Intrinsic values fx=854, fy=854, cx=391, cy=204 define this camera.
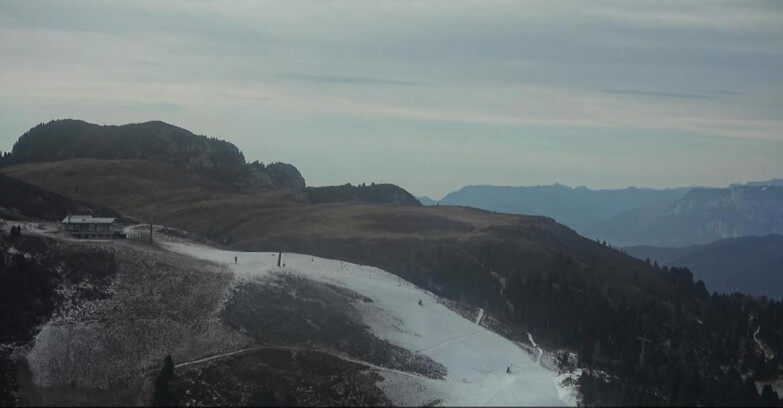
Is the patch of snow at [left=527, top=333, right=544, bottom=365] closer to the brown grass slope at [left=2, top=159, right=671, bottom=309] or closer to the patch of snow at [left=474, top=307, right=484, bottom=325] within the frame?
the patch of snow at [left=474, top=307, right=484, bottom=325]

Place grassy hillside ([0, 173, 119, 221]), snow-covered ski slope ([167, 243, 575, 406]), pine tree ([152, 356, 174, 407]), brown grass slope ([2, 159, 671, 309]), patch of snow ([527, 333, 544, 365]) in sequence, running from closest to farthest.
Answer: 1. pine tree ([152, 356, 174, 407])
2. snow-covered ski slope ([167, 243, 575, 406])
3. patch of snow ([527, 333, 544, 365])
4. grassy hillside ([0, 173, 119, 221])
5. brown grass slope ([2, 159, 671, 309])

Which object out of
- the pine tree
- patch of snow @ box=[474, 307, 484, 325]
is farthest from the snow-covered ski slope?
the pine tree

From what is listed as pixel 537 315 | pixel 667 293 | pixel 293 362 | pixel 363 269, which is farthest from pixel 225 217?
pixel 293 362

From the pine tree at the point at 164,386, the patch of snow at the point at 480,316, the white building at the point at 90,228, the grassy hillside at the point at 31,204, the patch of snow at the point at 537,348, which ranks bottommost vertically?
the patch of snow at the point at 537,348

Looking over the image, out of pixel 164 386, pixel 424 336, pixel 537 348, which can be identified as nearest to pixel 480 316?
pixel 537 348

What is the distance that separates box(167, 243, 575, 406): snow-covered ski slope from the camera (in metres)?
63.9

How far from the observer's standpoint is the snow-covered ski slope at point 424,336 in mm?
63875

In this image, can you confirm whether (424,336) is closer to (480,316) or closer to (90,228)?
(480,316)

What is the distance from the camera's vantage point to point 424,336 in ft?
263

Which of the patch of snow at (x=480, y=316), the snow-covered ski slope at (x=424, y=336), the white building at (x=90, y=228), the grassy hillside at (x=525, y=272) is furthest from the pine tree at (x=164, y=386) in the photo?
the patch of snow at (x=480, y=316)

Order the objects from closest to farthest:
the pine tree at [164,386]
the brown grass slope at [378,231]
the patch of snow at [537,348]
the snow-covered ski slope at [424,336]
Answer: the pine tree at [164,386]
the snow-covered ski slope at [424,336]
the patch of snow at [537,348]
the brown grass slope at [378,231]

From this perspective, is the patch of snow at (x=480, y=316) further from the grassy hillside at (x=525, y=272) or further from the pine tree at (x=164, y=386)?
the pine tree at (x=164, y=386)

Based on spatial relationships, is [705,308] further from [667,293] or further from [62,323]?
[62,323]

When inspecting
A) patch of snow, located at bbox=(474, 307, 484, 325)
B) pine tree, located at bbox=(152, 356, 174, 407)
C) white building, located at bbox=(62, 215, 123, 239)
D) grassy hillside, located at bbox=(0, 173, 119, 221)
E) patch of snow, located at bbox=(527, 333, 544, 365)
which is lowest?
patch of snow, located at bbox=(527, 333, 544, 365)
